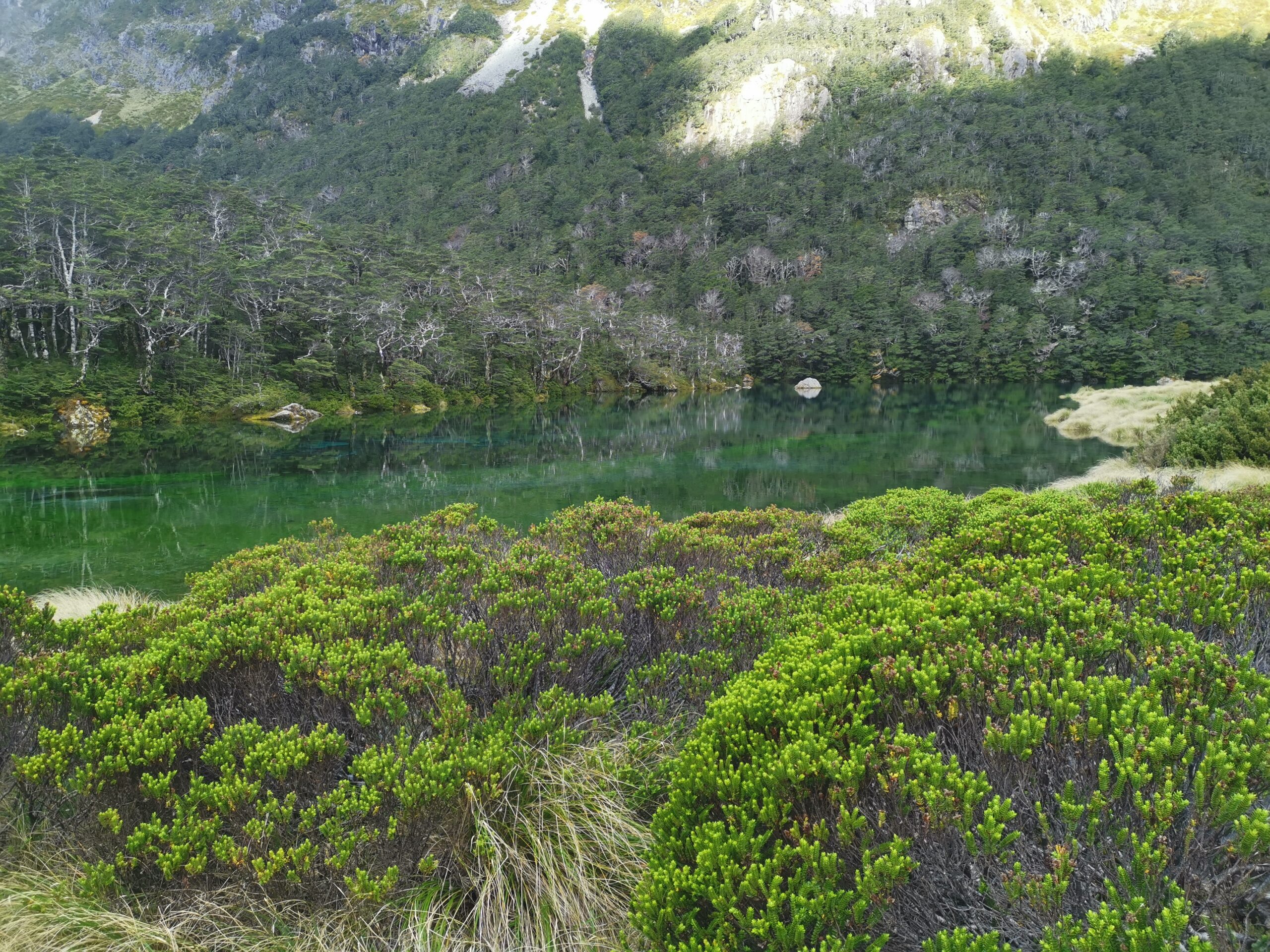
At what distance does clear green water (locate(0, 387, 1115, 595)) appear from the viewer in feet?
46.8

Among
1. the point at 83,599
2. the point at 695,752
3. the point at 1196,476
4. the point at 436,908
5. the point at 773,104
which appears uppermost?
the point at 773,104

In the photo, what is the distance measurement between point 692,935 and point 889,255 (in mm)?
122580

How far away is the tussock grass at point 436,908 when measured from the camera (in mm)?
2713

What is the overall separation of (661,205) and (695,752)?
13627 cm

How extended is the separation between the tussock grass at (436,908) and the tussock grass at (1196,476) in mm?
8213

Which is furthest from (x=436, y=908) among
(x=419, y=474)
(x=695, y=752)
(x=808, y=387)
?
(x=808, y=387)

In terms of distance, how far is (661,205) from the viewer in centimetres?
12712

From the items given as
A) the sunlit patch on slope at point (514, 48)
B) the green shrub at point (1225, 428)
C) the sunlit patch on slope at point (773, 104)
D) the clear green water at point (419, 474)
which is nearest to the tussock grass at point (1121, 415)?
the clear green water at point (419, 474)

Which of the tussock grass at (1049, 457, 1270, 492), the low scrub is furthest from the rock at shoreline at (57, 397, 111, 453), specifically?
the tussock grass at (1049, 457, 1270, 492)

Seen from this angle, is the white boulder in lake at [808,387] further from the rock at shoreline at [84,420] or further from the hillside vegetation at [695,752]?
the hillside vegetation at [695,752]

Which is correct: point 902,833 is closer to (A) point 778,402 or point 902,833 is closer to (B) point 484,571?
(B) point 484,571

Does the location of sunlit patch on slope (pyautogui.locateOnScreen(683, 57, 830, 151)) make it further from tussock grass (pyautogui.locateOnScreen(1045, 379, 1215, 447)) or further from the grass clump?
the grass clump

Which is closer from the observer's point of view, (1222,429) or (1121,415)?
(1222,429)

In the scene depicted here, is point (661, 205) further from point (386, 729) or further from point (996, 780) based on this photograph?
point (996, 780)
